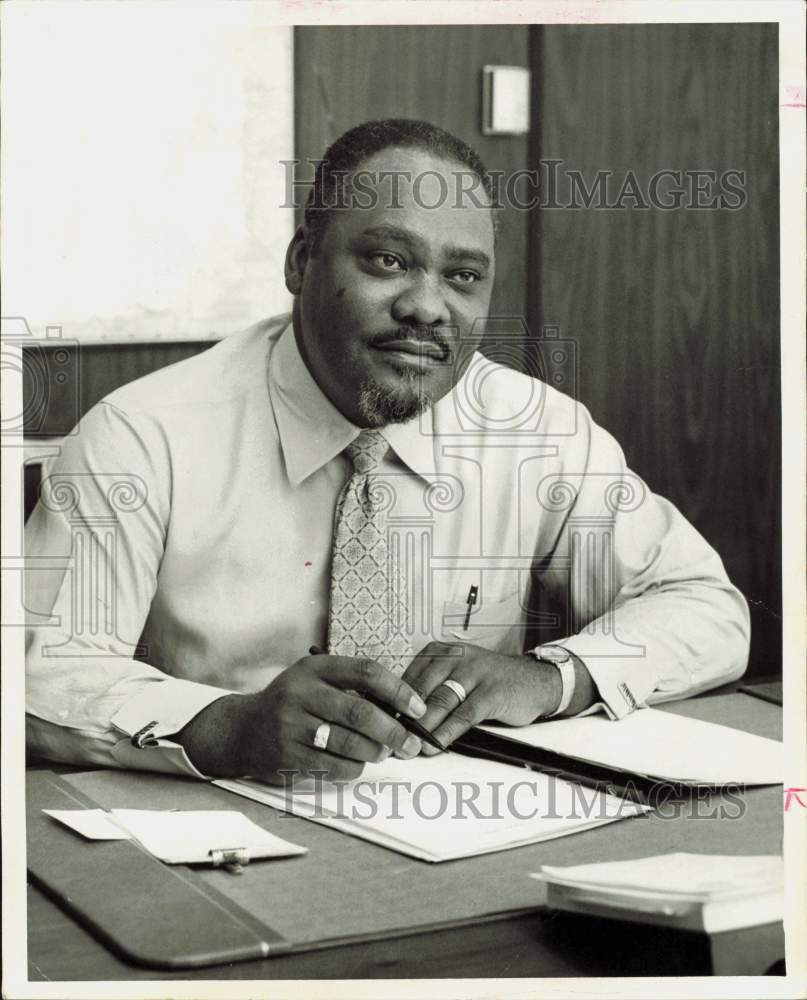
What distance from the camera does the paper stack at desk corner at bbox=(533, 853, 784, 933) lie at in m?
1.18

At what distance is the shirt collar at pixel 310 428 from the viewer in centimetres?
161

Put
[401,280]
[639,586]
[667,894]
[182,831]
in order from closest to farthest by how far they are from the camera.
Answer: [667,894]
[182,831]
[401,280]
[639,586]

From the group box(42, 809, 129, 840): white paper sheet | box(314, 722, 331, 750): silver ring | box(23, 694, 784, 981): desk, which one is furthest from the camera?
box(314, 722, 331, 750): silver ring

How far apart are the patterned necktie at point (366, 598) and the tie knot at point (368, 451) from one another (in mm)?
69

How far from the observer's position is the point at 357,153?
1.55 metres

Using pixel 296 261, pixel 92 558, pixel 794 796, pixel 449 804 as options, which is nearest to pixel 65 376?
pixel 92 558

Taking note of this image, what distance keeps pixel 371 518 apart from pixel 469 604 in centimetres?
18

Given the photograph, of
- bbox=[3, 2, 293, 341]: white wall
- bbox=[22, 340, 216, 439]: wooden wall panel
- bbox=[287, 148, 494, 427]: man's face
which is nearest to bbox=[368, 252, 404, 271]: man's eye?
bbox=[287, 148, 494, 427]: man's face

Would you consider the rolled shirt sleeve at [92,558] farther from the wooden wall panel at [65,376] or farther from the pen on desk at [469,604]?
the pen on desk at [469,604]

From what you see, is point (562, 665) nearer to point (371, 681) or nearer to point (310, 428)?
point (371, 681)

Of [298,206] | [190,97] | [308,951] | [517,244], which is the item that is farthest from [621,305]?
[308,951]

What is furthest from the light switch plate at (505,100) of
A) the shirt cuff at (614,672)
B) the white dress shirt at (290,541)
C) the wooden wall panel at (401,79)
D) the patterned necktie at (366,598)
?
the shirt cuff at (614,672)

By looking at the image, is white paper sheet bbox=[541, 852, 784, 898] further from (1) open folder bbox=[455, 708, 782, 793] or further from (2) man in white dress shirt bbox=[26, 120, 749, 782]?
(2) man in white dress shirt bbox=[26, 120, 749, 782]

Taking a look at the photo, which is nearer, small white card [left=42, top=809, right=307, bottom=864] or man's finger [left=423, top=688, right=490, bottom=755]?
small white card [left=42, top=809, right=307, bottom=864]
